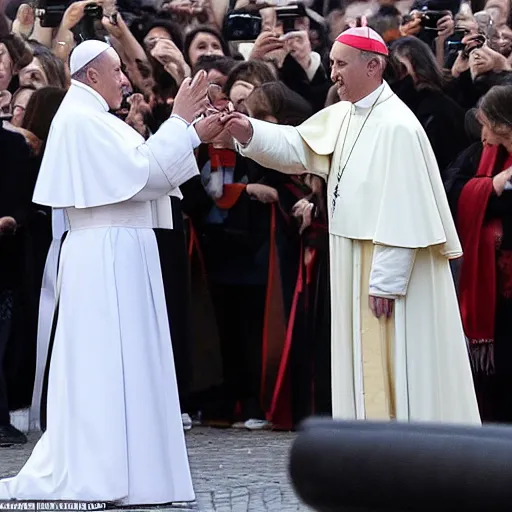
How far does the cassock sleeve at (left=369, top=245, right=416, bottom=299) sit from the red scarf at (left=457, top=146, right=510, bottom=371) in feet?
7.20

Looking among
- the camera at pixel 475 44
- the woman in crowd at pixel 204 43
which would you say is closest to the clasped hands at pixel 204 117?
the camera at pixel 475 44

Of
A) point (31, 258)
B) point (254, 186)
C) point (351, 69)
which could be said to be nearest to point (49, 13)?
point (31, 258)

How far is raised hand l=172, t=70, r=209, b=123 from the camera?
645cm

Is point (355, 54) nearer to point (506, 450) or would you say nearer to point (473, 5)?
point (473, 5)

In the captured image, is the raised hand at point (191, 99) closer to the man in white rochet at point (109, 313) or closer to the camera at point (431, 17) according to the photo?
the man in white rochet at point (109, 313)

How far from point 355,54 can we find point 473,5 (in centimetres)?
247

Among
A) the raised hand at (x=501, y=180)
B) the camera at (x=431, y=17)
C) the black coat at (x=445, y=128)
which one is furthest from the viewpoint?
the camera at (x=431, y=17)

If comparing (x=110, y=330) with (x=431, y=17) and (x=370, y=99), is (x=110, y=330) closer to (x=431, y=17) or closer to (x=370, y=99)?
(x=370, y=99)

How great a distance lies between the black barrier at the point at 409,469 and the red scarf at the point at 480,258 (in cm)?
667

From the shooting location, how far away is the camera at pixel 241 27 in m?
9.55

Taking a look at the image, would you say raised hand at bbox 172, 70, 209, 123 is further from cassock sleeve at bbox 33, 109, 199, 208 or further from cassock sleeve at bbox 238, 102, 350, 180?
cassock sleeve at bbox 238, 102, 350, 180

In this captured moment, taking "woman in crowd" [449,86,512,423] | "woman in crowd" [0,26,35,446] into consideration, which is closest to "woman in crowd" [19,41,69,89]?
"woman in crowd" [0,26,35,446]

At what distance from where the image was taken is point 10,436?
902 centimetres

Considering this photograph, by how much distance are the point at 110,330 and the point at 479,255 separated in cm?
279
